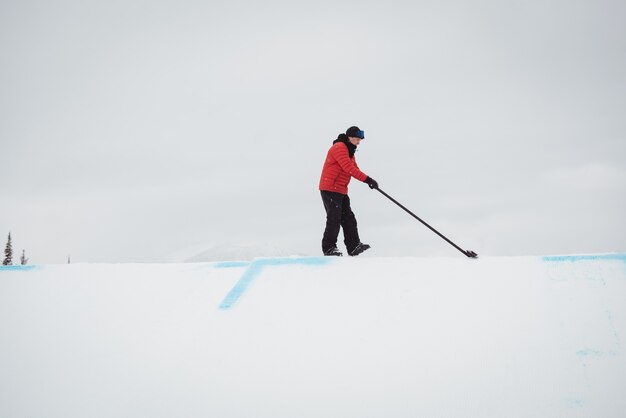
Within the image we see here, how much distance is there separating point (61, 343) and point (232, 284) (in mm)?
1610

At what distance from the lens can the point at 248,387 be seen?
300cm

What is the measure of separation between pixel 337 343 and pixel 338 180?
2520 millimetres

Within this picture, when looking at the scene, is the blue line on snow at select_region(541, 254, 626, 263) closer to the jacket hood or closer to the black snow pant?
the black snow pant

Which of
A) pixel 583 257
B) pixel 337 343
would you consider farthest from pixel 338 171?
pixel 583 257

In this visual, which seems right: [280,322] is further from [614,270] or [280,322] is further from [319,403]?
[614,270]

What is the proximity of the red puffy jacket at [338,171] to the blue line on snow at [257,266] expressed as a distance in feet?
3.67

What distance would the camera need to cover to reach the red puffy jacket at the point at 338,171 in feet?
16.7

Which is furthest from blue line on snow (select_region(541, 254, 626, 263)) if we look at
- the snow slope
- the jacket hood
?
the jacket hood

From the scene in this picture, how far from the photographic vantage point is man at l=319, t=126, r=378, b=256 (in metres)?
5.11

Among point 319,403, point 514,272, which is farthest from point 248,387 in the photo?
point 514,272

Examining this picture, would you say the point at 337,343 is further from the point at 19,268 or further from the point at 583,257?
the point at 19,268

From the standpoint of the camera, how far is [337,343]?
10.8ft

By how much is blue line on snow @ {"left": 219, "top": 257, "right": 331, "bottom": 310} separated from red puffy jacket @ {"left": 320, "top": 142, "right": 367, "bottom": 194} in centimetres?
112

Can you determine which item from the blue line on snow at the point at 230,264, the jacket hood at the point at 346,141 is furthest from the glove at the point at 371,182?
the blue line on snow at the point at 230,264
